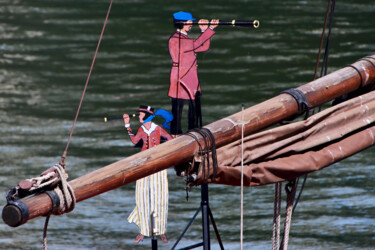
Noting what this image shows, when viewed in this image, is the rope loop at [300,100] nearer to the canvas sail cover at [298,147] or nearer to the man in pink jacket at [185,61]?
the canvas sail cover at [298,147]

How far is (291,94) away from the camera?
668 centimetres

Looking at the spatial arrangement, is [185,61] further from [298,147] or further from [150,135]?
[298,147]

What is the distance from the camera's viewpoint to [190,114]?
25.0ft

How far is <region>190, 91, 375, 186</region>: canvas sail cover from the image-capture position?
6.38 meters

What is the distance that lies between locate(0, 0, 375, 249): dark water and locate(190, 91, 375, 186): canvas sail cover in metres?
4.45

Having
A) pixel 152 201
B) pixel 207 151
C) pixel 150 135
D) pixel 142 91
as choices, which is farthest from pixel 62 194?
pixel 142 91

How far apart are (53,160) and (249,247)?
5027 mm

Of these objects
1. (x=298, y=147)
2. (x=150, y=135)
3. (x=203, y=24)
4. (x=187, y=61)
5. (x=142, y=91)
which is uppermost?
(x=203, y=24)

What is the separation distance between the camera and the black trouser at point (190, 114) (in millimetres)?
7527

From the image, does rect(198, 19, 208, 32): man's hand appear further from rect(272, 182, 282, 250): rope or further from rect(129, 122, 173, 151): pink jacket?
rect(272, 182, 282, 250): rope

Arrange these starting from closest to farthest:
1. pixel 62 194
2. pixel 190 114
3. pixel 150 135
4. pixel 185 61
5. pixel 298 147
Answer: pixel 62 194 < pixel 298 147 < pixel 190 114 < pixel 185 61 < pixel 150 135

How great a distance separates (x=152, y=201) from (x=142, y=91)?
9940 millimetres

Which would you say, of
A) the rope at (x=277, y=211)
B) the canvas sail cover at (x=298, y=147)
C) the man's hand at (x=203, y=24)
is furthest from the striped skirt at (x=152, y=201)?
the canvas sail cover at (x=298, y=147)

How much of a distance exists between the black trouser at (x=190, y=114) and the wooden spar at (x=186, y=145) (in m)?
1.08
